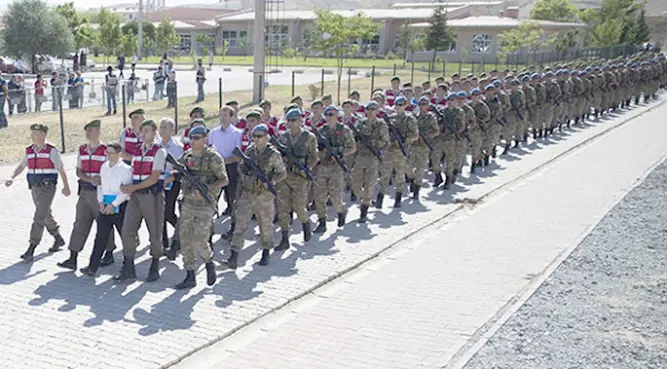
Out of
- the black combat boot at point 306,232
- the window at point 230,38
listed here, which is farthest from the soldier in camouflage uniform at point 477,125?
the window at point 230,38

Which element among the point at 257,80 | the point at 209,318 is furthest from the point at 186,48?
the point at 209,318

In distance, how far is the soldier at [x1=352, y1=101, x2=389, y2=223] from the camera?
1123cm

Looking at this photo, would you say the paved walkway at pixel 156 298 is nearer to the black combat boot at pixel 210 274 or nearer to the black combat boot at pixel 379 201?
the black combat boot at pixel 210 274

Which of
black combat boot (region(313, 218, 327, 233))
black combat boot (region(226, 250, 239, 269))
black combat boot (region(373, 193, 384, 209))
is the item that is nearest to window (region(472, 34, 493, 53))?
black combat boot (region(373, 193, 384, 209))

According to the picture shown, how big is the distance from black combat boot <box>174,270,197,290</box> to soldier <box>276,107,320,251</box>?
1765 millimetres

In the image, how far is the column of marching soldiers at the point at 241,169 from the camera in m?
8.12

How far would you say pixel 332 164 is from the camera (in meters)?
10.5

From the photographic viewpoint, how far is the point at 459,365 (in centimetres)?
629

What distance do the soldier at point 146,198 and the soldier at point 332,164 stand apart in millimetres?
2735

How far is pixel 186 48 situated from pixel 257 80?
2310 inches

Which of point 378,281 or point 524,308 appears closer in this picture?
point 524,308

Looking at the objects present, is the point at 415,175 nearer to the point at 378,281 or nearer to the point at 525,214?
the point at 525,214

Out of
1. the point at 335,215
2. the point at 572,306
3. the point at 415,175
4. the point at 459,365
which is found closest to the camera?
the point at 459,365

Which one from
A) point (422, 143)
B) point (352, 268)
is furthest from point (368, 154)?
point (352, 268)
